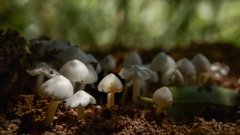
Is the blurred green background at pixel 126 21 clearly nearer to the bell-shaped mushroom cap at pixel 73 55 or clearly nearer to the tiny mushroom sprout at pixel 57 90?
the bell-shaped mushroom cap at pixel 73 55

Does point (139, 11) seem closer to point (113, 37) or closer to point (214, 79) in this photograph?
point (113, 37)

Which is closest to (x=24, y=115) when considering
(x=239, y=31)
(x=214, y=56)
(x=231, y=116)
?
(x=231, y=116)

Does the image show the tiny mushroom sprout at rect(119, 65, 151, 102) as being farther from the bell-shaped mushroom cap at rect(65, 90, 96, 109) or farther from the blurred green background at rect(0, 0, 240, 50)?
the blurred green background at rect(0, 0, 240, 50)

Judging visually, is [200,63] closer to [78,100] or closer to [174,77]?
[174,77]

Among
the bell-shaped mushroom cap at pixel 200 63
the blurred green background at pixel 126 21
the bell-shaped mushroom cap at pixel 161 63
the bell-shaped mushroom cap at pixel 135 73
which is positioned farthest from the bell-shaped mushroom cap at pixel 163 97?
the blurred green background at pixel 126 21

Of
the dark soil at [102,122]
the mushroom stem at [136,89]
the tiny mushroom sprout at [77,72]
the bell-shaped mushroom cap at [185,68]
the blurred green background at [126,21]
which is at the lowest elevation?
the dark soil at [102,122]

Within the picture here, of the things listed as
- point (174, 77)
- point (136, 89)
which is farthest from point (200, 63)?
point (136, 89)
